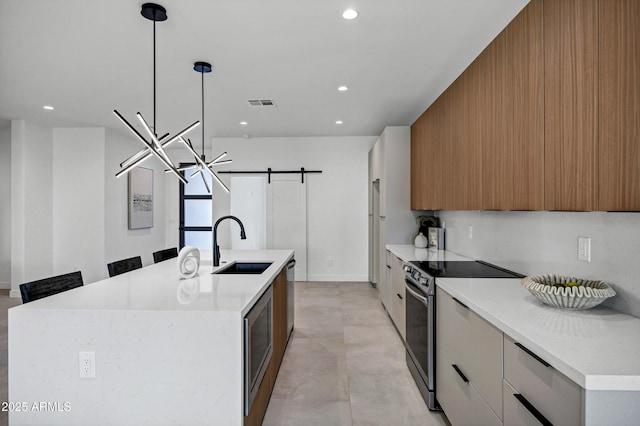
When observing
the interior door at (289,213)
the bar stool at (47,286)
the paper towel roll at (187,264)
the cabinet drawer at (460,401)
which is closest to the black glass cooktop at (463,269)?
the cabinet drawer at (460,401)

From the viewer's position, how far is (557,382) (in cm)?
111

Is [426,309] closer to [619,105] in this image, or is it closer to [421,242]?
[619,105]

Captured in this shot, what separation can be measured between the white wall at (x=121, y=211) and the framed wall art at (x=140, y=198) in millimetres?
94

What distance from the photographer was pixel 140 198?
6.46m

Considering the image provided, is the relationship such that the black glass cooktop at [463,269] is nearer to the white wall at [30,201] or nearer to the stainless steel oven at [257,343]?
the stainless steel oven at [257,343]

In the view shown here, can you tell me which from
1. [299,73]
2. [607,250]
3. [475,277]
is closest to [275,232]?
[299,73]

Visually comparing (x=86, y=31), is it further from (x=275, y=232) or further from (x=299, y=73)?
(x=275, y=232)

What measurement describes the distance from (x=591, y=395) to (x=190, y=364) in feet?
4.85

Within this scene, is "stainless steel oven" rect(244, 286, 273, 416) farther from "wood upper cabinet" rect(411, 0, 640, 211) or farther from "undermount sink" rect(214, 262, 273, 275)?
"wood upper cabinet" rect(411, 0, 640, 211)

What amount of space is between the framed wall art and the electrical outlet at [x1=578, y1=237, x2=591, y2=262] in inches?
249

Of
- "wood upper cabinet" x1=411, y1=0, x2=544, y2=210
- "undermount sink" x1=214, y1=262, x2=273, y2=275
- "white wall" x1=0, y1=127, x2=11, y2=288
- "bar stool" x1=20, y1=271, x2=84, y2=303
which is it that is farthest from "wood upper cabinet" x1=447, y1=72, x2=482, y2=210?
"white wall" x1=0, y1=127, x2=11, y2=288

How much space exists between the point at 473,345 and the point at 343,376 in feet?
4.64

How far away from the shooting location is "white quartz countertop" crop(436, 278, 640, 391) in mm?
993

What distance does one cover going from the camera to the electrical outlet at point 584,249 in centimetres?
183
